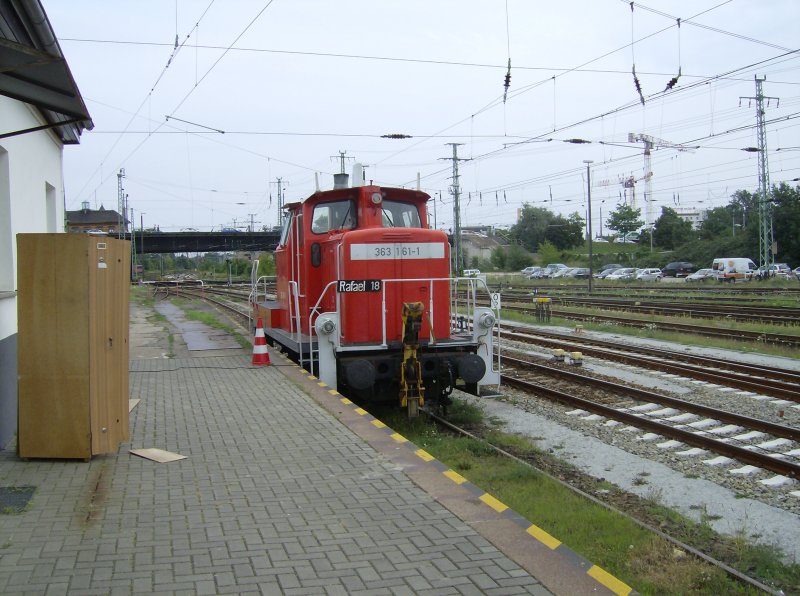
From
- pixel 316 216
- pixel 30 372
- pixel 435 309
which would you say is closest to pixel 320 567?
pixel 30 372

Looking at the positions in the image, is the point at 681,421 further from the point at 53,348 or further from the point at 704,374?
the point at 53,348

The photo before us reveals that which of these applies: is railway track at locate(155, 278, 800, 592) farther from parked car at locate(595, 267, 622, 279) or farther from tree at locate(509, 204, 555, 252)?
tree at locate(509, 204, 555, 252)

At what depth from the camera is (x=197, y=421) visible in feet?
24.4

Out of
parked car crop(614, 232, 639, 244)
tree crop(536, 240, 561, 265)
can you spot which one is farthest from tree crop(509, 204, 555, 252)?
tree crop(536, 240, 561, 265)

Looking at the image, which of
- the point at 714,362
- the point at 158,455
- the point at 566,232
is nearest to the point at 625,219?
the point at 566,232

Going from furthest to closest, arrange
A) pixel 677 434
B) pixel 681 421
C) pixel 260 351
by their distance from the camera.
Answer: pixel 260 351 → pixel 681 421 → pixel 677 434

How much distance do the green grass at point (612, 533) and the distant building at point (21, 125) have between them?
14.9 feet

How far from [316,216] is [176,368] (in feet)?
12.0

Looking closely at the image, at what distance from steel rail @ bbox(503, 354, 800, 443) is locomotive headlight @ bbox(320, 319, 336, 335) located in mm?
4940

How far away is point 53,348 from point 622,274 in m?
60.5

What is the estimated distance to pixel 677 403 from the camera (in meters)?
9.80

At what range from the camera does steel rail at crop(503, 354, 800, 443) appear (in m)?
8.27

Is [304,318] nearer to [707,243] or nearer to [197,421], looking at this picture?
[197,421]

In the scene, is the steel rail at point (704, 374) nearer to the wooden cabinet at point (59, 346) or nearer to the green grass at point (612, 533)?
the green grass at point (612, 533)
